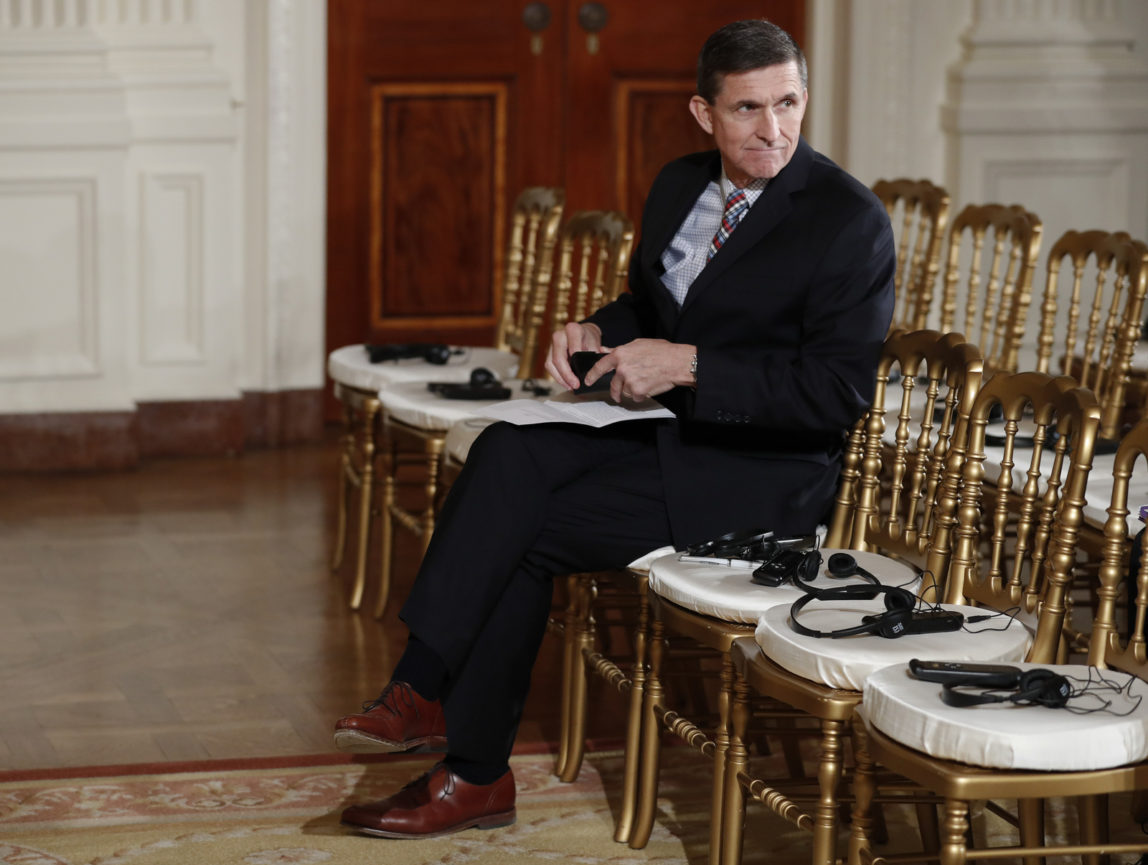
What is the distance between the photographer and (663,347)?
281 centimetres

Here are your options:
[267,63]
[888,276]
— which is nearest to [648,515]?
[888,276]

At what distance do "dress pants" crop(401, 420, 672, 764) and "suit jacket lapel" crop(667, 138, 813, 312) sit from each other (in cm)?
36

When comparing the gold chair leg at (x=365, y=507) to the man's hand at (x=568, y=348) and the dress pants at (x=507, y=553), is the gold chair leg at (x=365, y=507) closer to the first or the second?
the man's hand at (x=568, y=348)

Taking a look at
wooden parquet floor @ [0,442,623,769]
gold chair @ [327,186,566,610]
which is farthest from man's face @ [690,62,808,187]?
gold chair @ [327,186,566,610]

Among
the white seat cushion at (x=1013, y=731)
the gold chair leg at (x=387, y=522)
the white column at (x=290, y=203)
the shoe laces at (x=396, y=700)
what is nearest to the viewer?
the white seat cushion at (x=1013, y=731)

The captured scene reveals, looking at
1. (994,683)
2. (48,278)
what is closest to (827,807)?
(994,683)

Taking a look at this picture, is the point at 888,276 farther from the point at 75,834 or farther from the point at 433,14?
the point at 433,14

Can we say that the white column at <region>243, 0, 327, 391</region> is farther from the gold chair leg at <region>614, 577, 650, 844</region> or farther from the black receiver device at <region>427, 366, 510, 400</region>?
the gold chair leg at <region>614, 577, 650, 844</region>

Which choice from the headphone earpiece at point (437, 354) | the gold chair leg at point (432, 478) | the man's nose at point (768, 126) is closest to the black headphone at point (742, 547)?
the man's nose at point (768, 126)

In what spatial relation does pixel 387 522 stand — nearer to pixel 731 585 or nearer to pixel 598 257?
pixel 598 257

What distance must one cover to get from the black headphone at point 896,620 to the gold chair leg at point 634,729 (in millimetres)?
535

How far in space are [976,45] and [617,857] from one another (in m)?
4.13

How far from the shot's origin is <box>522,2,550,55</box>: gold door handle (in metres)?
6.28

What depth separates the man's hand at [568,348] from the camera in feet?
10.1
